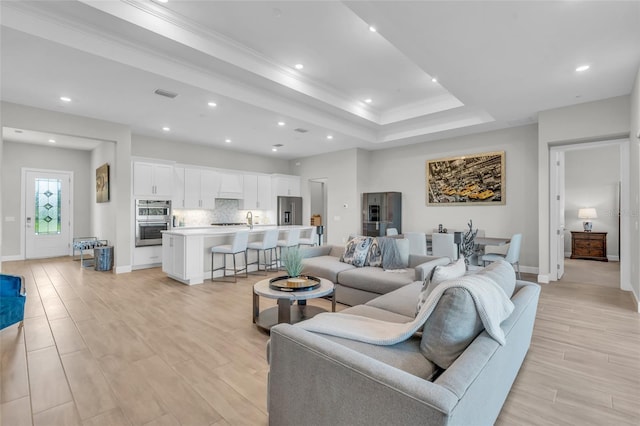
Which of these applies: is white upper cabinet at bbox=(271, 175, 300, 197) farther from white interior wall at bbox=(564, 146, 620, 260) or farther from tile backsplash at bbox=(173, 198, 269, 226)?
white interior wall at bbox=(564, 146, 620, 260)

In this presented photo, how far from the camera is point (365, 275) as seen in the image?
3.66 meters

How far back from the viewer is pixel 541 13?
2.79m

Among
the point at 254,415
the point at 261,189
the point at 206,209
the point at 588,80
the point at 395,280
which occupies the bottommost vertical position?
the point at 254,415

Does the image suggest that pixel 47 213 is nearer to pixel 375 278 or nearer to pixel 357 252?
pixel 357 252

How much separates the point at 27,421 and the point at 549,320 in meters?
4.62

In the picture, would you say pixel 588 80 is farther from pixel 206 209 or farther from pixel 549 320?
pixel 206 209

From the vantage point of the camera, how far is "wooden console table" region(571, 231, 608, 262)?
24.1ft

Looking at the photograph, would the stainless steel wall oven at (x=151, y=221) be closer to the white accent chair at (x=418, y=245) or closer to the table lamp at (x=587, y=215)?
the white accent chair at (x=418, y=245)

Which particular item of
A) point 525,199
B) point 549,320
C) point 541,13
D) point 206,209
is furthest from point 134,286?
point 525,199

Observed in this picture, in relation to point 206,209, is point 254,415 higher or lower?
lower

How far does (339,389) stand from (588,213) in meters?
9.06

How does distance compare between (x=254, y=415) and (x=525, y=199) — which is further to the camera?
(x=525, y=199)

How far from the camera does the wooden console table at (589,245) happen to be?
735cm

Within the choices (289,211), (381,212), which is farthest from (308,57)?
(289,211)
